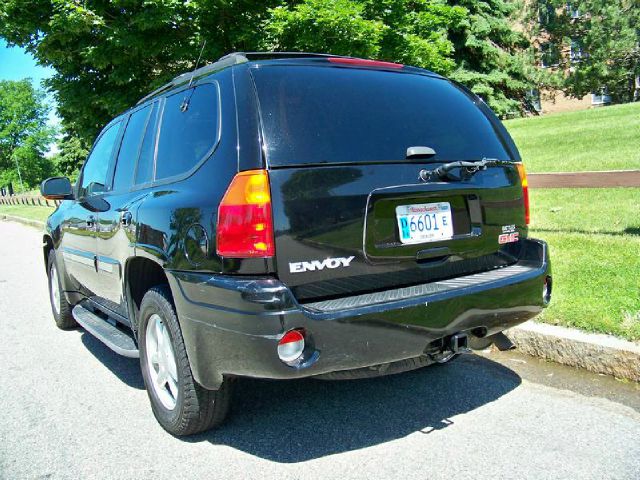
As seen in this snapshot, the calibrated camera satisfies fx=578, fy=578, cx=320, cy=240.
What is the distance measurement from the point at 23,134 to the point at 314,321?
84455 millimetres

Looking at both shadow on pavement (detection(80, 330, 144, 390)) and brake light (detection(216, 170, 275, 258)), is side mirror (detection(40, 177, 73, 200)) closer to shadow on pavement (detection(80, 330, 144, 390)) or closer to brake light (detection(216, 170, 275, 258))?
shadow on pavement (detection(80, 330, 144, 390))

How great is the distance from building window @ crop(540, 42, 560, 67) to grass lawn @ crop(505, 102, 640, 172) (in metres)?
11.0

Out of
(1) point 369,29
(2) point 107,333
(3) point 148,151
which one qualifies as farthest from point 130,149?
(1) point 369,29

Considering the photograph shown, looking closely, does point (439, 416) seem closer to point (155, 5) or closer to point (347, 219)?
point (347, 219)

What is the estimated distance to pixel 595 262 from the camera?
5492mm

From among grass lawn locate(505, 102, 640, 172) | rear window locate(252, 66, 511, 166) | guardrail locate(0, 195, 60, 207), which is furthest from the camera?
guardrail locate(0, 195, 60, 207)

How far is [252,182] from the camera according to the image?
102 inches

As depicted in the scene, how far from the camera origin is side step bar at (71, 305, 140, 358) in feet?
11.9

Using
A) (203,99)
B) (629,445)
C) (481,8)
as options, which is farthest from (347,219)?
(481,8)

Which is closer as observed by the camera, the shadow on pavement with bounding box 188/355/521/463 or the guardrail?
the shadow on pavement with bounding box 188/355/521/463

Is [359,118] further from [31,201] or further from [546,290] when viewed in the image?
[31,201]

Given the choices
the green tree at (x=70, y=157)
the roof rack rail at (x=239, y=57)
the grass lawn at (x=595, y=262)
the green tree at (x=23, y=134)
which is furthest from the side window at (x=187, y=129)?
the green tree at (x=23, y=134)

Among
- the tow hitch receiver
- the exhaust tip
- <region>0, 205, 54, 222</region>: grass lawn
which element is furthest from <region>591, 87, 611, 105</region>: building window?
the tow hitch receiver

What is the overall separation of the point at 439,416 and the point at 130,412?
1898 mm
